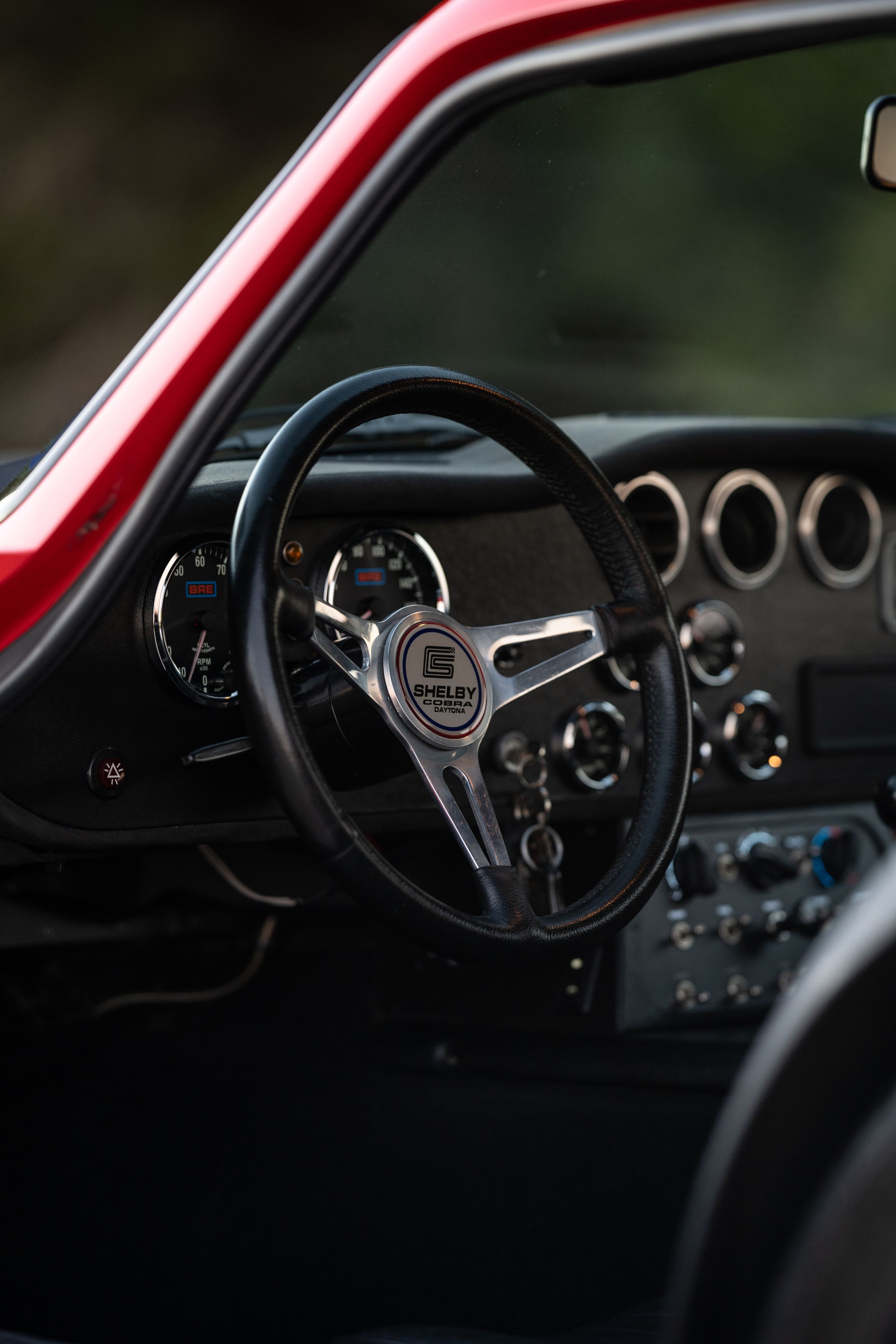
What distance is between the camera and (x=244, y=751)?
4.90 feet

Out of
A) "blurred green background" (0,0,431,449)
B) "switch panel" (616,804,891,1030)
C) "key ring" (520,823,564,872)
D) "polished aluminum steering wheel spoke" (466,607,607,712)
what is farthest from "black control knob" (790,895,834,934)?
"blurred green background" (0,0,431,449)

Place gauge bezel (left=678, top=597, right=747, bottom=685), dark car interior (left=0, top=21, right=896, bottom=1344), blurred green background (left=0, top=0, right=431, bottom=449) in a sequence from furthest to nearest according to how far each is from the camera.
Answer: blurred green background (left=0, top=0, right=431, bottom=449) < gauge bezel (left=678, top=597, right=747, bottom=685) < dark car interior (left=0, top=21, right=896, bottom=1344)

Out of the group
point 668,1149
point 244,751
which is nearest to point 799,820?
point 668,1149

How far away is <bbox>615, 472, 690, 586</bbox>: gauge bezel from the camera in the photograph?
2297 millimetres

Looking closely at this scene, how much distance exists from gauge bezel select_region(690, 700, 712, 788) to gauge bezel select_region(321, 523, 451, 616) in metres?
0.63

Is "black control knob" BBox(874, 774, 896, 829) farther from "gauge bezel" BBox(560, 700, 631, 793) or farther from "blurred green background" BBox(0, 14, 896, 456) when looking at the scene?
"blurred green background" BBox(0, 14, 896, 456)

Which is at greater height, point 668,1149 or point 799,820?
point 799,820

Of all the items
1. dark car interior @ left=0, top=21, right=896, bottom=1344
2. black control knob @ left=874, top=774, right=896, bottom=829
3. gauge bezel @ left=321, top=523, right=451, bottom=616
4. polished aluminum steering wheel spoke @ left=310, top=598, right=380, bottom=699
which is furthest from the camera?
black control knob @ left=874, top=774, right=896, bottom=829

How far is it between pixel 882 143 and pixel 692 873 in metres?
1.28

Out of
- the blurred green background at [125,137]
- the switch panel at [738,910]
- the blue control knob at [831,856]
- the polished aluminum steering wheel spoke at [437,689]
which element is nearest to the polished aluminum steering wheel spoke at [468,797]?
the polished aluminum steering wheel spoke at [437,689]

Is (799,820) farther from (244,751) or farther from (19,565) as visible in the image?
(19,565)

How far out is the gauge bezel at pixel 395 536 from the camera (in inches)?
66.1

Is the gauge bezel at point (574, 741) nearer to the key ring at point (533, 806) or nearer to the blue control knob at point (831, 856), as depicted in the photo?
the key ring at point (533, 806)

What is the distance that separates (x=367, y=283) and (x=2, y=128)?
9900mm
